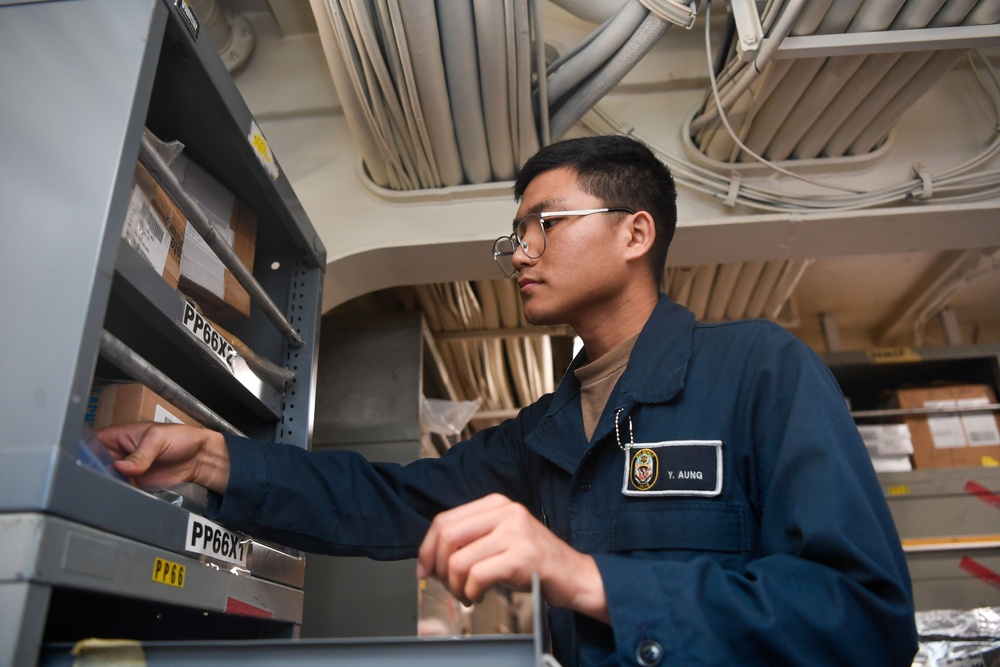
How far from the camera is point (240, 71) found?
2.40 metres

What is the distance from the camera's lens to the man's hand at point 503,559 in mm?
754

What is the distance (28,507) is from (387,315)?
2197mm

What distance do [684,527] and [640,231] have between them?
600 millimetres

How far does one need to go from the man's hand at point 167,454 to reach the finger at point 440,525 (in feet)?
1.30

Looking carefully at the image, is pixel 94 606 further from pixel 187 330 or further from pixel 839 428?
pixel 839 428

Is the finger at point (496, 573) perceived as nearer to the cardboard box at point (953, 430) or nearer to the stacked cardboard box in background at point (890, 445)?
the stacked cardboard box in background at point (890, 445)

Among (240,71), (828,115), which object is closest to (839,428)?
(828,115)

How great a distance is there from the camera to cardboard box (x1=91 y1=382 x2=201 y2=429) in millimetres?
1021

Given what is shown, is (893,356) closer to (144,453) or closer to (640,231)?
(640,231)

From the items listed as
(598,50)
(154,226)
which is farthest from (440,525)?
(598,50)

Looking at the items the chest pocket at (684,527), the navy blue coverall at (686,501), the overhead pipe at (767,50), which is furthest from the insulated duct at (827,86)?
the chest pocket at (684,527)

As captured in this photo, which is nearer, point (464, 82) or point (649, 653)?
point (649, 653)

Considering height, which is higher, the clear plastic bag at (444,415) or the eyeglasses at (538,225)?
the clear plastic bag at (444,415)

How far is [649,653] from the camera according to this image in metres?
0.79
